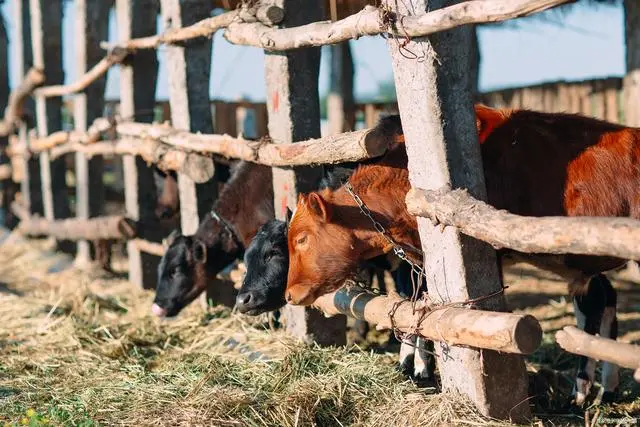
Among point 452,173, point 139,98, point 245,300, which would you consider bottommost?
point 245,300

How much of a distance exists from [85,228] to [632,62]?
6.14 meters

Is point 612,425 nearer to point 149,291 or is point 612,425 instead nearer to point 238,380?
point 238,380

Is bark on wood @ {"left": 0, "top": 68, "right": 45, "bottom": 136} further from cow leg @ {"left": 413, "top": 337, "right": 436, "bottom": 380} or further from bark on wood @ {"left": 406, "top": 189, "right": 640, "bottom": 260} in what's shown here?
bark on wood @ {"left": 406, "top": 189, "right": 640, "bottom": 260}

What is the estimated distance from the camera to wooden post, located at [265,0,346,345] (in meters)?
5.37

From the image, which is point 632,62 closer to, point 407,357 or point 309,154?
point 407,357

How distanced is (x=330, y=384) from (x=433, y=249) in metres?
1.00

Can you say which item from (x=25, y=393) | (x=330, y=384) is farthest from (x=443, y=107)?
(x=25, y=393)

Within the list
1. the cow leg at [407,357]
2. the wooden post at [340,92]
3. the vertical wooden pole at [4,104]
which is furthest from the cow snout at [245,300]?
the vertical wooden pole at [4,104]

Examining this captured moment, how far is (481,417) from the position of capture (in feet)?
12.6

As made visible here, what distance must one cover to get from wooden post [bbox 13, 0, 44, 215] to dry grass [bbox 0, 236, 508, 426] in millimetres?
4932

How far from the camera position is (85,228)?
367 inches

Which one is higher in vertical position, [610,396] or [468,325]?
[468,325]

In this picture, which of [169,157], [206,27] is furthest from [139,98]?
[206,27]

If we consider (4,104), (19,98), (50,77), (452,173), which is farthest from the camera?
(4,104)
